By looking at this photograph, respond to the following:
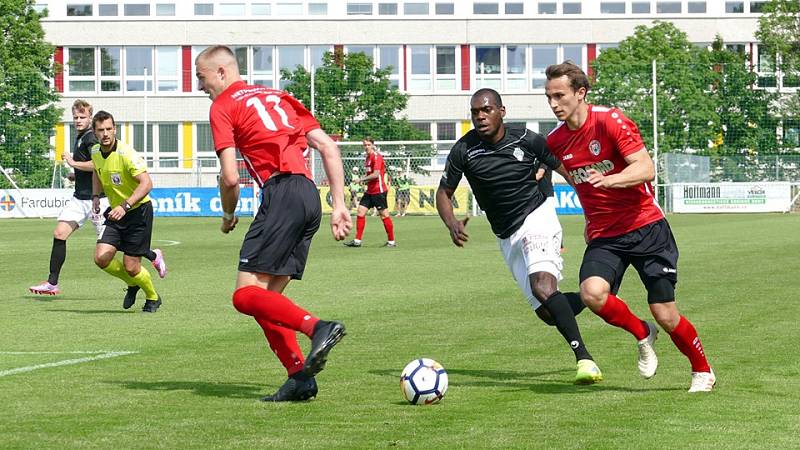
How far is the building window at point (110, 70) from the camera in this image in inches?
2958

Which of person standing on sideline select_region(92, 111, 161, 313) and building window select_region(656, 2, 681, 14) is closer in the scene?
person standing on sideline select_region(92, 111, 161, 313)

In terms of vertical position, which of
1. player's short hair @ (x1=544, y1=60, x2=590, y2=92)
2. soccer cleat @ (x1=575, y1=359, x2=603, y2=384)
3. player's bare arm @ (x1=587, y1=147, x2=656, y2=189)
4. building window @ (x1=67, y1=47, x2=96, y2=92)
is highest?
building window @ (x1=67, y1=47, x2=96, y2=92)

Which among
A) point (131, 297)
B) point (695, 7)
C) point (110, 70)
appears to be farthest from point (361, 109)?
point (131, 297)

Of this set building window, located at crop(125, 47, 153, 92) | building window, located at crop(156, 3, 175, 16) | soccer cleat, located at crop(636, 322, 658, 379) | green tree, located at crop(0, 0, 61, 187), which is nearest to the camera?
soccer cleat, located at crop(636, 322, 658, 379)

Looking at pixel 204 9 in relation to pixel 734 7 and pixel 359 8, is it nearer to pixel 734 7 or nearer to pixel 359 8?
pixel 359 8

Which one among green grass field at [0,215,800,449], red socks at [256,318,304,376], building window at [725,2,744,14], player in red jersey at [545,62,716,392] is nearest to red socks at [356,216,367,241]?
green grass field at [0,215,800,449]

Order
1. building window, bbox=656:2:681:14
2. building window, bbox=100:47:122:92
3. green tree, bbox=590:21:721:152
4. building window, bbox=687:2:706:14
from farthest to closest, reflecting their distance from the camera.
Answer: building window, bbox=687:2:706:14
building window, bbox=656:2:681:14
building window, bbox=100:47:122:92
green tree, bbox=590:21:721:152

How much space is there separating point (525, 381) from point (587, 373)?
59 centimetres

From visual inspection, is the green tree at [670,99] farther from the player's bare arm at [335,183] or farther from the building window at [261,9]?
the player's bare arm at [335,183]

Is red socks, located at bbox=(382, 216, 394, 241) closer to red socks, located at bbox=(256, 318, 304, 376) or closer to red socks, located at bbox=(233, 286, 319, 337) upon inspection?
red socks, located at bbox=(256, 318, 304, 376)

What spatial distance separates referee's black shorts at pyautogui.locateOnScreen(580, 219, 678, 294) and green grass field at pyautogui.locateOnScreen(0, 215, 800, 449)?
672 mm

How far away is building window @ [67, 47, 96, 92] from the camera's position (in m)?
75.2

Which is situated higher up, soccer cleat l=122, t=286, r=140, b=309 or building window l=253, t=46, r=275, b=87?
building window l=253, t=46, r=275, b=87

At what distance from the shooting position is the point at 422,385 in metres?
7.63
